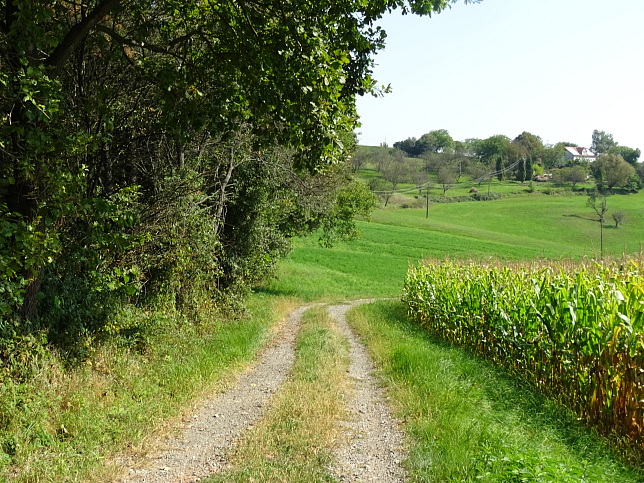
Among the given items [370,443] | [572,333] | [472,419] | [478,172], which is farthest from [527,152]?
[370,443]

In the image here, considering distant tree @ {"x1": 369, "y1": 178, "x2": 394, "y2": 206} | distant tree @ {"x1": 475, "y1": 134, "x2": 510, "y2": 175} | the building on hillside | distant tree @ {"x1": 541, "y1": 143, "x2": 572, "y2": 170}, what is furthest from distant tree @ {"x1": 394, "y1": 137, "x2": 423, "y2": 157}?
distant tree @ {"x1": 369, "y1": 178, "x2": 394, "y2": 206}

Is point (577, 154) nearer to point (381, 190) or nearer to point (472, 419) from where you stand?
point (381, 190)

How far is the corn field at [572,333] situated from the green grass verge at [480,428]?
0.47 metres

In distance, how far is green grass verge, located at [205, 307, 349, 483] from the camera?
5.16 m

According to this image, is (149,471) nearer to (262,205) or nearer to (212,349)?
(212,349)

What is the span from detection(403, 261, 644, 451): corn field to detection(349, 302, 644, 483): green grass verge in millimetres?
467

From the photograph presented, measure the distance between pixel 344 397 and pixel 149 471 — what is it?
332 cm

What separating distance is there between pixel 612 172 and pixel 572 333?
12594 cm

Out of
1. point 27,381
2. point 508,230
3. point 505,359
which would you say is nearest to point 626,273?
point 505,359

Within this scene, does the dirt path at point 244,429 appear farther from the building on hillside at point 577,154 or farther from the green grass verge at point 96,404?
the building on hillside at point 577,154

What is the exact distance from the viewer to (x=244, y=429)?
21.5 feet

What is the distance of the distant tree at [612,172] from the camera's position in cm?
11356

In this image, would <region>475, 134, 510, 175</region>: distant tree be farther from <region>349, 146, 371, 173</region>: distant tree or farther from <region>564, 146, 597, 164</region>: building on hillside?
<region>349, 146, 371, 173</region>: distant tree

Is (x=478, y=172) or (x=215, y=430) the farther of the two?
(x=478, y=172)
